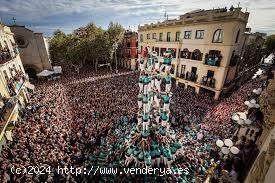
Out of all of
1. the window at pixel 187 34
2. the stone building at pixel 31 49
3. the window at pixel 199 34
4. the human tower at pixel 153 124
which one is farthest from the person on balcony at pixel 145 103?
the stone building at pixel 31 49

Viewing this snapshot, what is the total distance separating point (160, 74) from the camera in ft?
38.3

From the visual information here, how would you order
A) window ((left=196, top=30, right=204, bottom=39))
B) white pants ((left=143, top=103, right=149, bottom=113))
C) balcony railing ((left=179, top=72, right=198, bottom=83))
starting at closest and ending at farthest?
white pants ((left=143, top=103, right=149, bottom=113)) < window ((left=196, top=30, right=204, bottom=39)) < balcony railing ((left=179, top=72, right=198, bottom=83))

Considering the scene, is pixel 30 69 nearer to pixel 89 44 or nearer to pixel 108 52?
pixel 89 44

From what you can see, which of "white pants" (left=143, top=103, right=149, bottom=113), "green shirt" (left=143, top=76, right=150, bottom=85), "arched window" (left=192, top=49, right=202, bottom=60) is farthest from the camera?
"arched window" (left=192, top=49, right=202, bottom=60)

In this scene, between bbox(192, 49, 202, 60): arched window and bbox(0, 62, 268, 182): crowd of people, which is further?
bbox(192, 49, 202, 60): arched window

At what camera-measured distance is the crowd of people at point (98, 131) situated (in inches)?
445

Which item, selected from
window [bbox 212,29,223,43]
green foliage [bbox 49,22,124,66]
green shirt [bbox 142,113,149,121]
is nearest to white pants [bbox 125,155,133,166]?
green shirt [bbox 142,113,149,121]

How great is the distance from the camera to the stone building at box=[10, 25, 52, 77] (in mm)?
28203

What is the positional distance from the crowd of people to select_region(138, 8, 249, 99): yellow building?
263cm

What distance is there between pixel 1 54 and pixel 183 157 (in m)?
20.5

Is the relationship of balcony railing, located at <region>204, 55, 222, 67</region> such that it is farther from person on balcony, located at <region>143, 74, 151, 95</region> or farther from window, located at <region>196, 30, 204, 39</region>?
person on balcony, located at <region>143, 74, 151, 95</region>

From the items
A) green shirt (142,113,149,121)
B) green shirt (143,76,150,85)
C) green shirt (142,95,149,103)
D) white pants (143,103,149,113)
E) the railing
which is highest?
the railing

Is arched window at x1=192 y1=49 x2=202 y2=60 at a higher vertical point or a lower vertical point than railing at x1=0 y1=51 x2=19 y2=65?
lower

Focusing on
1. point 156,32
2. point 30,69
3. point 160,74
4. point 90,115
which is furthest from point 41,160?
point 156,32
